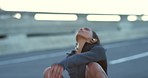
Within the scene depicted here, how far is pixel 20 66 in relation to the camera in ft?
49.7

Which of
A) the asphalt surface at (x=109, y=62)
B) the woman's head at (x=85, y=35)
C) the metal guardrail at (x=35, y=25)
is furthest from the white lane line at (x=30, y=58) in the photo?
the woman's head at (x=85, y=35)

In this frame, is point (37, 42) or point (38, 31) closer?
point (37, 42)

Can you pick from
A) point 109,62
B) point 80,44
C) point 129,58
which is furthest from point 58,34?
point 80,44

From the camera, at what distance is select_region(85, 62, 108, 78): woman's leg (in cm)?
455

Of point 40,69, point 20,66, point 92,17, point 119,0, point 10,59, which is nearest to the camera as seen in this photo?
point 40,69

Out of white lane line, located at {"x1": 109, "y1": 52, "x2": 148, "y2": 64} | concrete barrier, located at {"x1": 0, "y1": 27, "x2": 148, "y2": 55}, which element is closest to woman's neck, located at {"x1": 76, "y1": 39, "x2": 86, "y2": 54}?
white lane line, located at {"x1": 109, "y1": 52, "x2": 148, "y2": 64}

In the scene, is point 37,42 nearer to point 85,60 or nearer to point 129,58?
point 129,58

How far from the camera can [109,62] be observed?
15.8 m

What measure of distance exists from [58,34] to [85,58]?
54.8 ft

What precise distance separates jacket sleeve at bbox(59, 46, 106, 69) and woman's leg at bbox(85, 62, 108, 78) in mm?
61

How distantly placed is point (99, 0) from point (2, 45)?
33.9 feet

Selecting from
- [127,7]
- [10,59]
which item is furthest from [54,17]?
[127,7]

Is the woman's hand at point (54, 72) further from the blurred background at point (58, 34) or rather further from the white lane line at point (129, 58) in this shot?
the white lane line at point (129, 58)

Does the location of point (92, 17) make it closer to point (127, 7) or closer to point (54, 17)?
point (54, 17)
